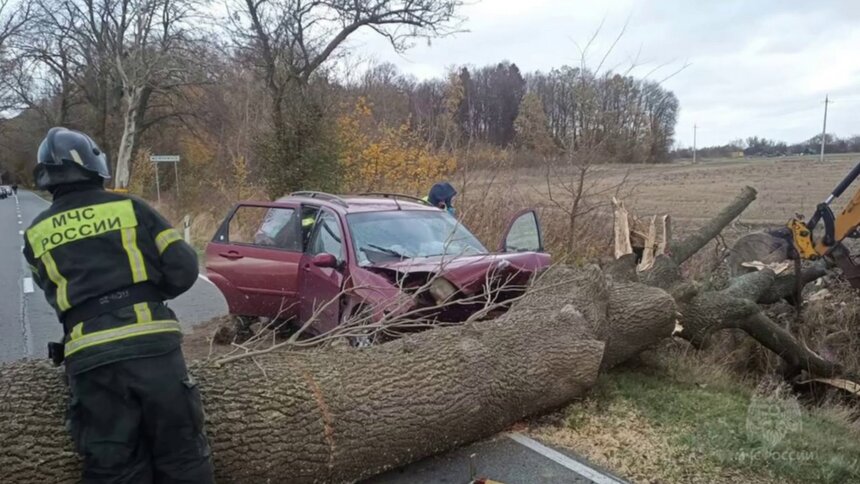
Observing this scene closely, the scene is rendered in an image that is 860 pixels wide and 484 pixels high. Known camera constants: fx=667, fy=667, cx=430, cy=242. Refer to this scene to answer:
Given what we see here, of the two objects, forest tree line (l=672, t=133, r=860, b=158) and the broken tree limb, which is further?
forest tree line (l=672, t=133, r=860, b=158)

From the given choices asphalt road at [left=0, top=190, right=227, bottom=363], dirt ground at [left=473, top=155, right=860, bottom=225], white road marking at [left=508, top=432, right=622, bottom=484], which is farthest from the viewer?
dirt ground at [left=473, top=155, right=860, bottom=225]

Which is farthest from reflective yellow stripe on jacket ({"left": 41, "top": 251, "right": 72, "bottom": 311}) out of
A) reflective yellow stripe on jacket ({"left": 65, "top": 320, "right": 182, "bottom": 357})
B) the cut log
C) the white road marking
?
the cut log

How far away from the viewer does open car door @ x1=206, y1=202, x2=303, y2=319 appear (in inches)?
254

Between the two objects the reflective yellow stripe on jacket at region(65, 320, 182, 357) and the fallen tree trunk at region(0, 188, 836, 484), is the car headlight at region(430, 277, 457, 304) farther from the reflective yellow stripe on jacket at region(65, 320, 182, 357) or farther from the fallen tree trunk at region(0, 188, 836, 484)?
the reflective yellow stripe on jacket at region(65, 320, 182, 357)

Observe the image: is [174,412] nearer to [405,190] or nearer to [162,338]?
[162,338]

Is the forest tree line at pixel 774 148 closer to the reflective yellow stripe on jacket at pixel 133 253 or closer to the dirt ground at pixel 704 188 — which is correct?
the dirt ground at pixel 704 188

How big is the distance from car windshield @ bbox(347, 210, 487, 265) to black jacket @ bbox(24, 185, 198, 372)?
9.25 ft

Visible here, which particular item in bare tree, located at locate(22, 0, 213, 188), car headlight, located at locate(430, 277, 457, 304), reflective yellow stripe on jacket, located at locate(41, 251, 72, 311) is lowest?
car headlight, located at locate(430, 277, 457, 304)

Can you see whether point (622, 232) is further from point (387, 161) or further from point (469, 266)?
point (387, 161)

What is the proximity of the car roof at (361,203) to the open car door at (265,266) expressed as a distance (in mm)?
249

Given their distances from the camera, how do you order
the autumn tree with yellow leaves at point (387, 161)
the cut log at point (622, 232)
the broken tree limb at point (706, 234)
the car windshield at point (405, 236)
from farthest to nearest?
1. the autumn tree with yellow leaves at point (387, 161)
2. the cut log at point (622, 232)
3. the broken tree limb at point (706, 234)
4. the car windshield at point (405, 236)

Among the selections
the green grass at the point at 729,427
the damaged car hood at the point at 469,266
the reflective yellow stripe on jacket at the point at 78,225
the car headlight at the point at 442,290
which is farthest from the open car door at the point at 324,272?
the reflective yellow stripe on jacket at the point at 78,225

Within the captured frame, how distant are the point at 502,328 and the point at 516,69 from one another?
54305 mm

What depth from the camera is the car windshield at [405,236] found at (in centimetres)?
583
